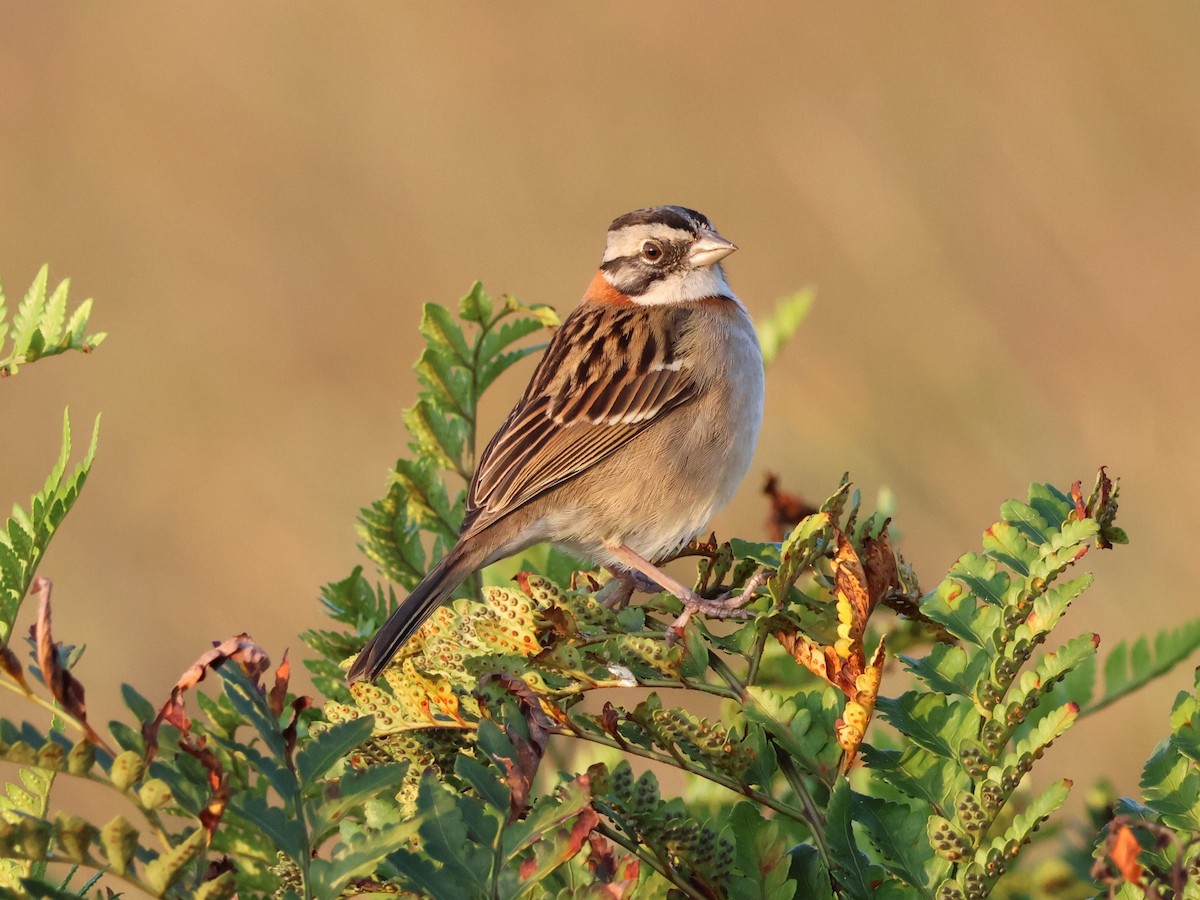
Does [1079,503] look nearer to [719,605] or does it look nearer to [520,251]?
[719,605]

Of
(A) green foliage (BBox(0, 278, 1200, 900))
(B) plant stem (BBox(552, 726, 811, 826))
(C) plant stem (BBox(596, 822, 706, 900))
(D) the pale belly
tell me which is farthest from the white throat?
(C) plant stem (BBox(596, 822, 706, 900))

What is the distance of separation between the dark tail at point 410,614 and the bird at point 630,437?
0.97 m

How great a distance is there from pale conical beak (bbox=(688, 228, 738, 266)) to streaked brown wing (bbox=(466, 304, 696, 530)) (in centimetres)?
25

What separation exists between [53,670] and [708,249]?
379cm

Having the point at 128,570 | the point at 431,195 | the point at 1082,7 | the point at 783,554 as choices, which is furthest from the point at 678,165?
A: the point at 783,554

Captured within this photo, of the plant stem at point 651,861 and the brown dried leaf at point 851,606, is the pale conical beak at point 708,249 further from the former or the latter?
the plant stem at point 651,861

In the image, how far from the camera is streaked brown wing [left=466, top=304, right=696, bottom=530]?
4.04 metres

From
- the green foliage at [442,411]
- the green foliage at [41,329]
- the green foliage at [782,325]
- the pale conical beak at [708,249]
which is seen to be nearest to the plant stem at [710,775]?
the green foliage at [41,329]

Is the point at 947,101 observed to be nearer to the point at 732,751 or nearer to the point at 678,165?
the point at 678,165

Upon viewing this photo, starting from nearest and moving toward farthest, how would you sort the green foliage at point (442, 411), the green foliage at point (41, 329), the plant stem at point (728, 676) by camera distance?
the plant stem at point (728, 676), the green foliage at point (41, 329), the green foliage at point (442, 411)

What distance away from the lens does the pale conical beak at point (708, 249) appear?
4.66m

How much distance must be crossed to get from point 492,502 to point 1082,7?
6.15 m

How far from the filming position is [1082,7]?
8.40 m

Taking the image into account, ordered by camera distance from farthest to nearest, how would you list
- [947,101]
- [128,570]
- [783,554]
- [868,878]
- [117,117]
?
[117,117] → [947,101] → [128,570] → [783,554] → [868,878]
